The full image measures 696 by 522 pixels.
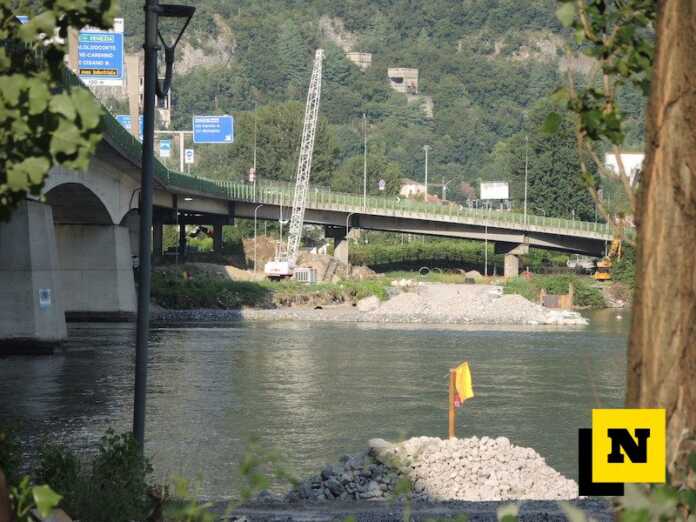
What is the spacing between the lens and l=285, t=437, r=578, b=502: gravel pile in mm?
19406

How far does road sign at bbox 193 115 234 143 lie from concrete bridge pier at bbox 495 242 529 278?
27267 mm

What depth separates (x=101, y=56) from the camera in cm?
8206

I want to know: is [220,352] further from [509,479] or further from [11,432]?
[11,432]

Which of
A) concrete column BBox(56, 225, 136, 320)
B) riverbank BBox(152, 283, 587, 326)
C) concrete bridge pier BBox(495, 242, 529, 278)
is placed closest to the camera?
concrete column BBox(56, 225, 136, 320)

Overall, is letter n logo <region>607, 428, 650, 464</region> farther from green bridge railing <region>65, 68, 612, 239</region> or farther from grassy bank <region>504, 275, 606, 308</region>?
green bridge railing <region>65, 68, 612, 239</region>

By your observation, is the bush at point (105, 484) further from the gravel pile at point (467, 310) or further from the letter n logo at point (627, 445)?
the gravel pile at point (467, 310)

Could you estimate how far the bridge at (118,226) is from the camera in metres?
47.0

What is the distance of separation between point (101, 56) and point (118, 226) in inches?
700

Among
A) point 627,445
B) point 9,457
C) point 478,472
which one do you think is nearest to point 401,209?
point 478,472

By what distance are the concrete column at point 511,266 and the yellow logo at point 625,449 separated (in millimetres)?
111743

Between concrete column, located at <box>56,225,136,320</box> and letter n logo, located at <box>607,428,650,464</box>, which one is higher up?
letter n logo, located at <box>607,428,650,464</box>

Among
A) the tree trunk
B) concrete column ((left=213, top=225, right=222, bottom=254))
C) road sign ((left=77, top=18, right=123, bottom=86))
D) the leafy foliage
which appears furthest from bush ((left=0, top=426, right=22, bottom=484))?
concrete column ((left=213, top=225, right=222, bottom=254))

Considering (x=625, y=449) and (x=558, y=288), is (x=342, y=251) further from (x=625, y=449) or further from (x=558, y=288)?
(x=625, y=449)

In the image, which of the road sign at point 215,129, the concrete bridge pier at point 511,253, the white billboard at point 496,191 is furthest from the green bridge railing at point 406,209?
the white billboard at point 496,191
